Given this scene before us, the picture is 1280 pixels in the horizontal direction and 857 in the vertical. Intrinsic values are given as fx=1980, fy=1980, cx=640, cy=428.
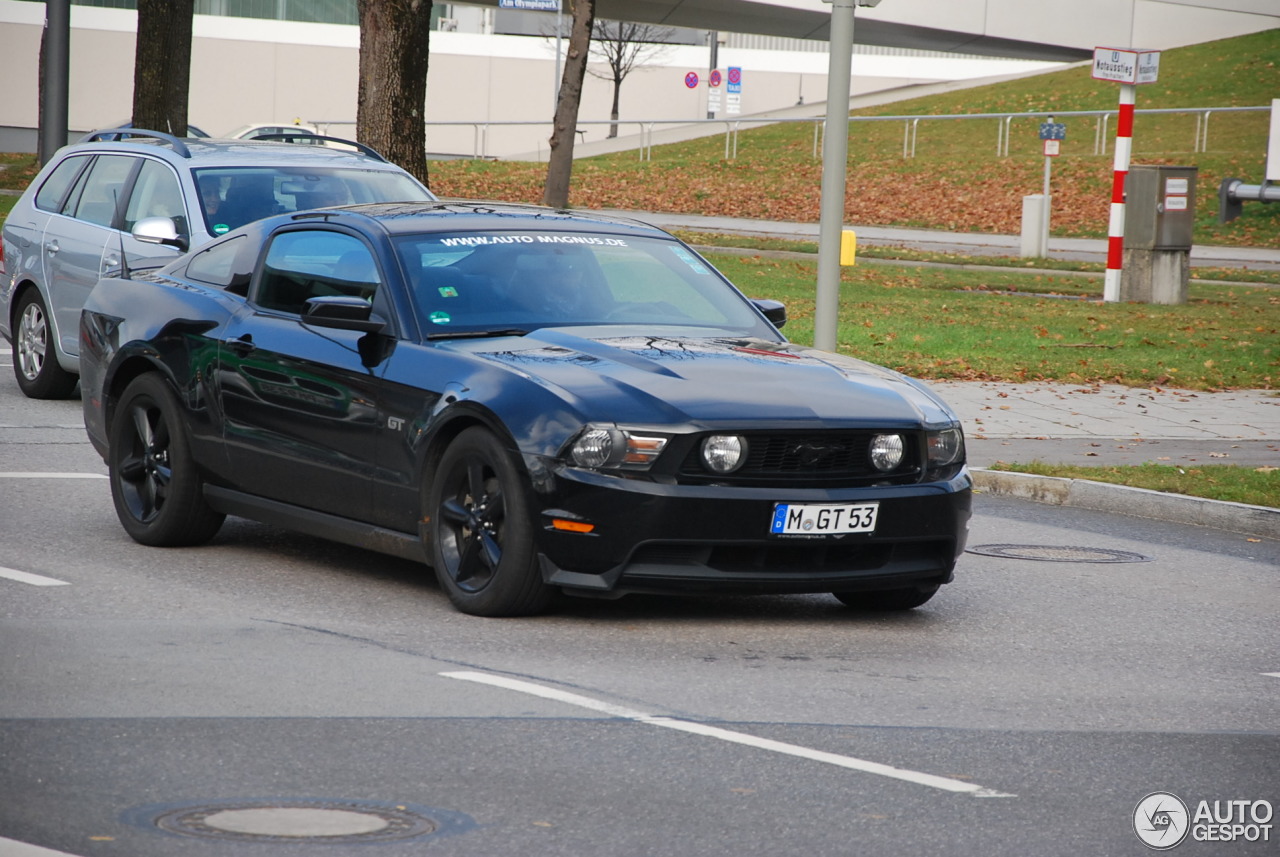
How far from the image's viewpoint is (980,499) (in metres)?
11.0

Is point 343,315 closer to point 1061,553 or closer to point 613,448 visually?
point 613,448

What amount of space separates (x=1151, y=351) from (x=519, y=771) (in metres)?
13.9

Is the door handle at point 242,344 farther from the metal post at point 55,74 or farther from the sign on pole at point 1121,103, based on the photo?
the sign on pole at point 1121,103

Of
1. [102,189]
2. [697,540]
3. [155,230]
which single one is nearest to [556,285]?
[697,540]

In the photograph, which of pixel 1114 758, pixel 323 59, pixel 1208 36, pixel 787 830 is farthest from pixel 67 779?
pixel 1208 36

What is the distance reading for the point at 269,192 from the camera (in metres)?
12.8

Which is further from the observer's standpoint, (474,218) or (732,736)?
(474,218)

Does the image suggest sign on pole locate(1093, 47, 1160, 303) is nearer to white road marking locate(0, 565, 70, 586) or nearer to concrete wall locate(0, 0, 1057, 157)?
white road marking locate(0, 565, 70, 586)

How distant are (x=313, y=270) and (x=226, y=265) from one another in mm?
708

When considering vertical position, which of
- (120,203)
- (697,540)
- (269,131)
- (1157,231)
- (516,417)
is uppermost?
(269,131)

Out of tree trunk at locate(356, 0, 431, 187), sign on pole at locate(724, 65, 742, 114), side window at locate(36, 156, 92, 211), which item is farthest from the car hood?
sign on pole at locate(724, 65, 742, 114)

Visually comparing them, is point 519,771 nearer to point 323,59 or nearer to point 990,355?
point 990,355

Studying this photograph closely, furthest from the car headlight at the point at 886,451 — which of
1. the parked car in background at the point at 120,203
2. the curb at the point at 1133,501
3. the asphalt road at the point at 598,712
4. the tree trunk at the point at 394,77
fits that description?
the tree trunk at the point at 394,77

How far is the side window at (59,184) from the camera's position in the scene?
1389cm
